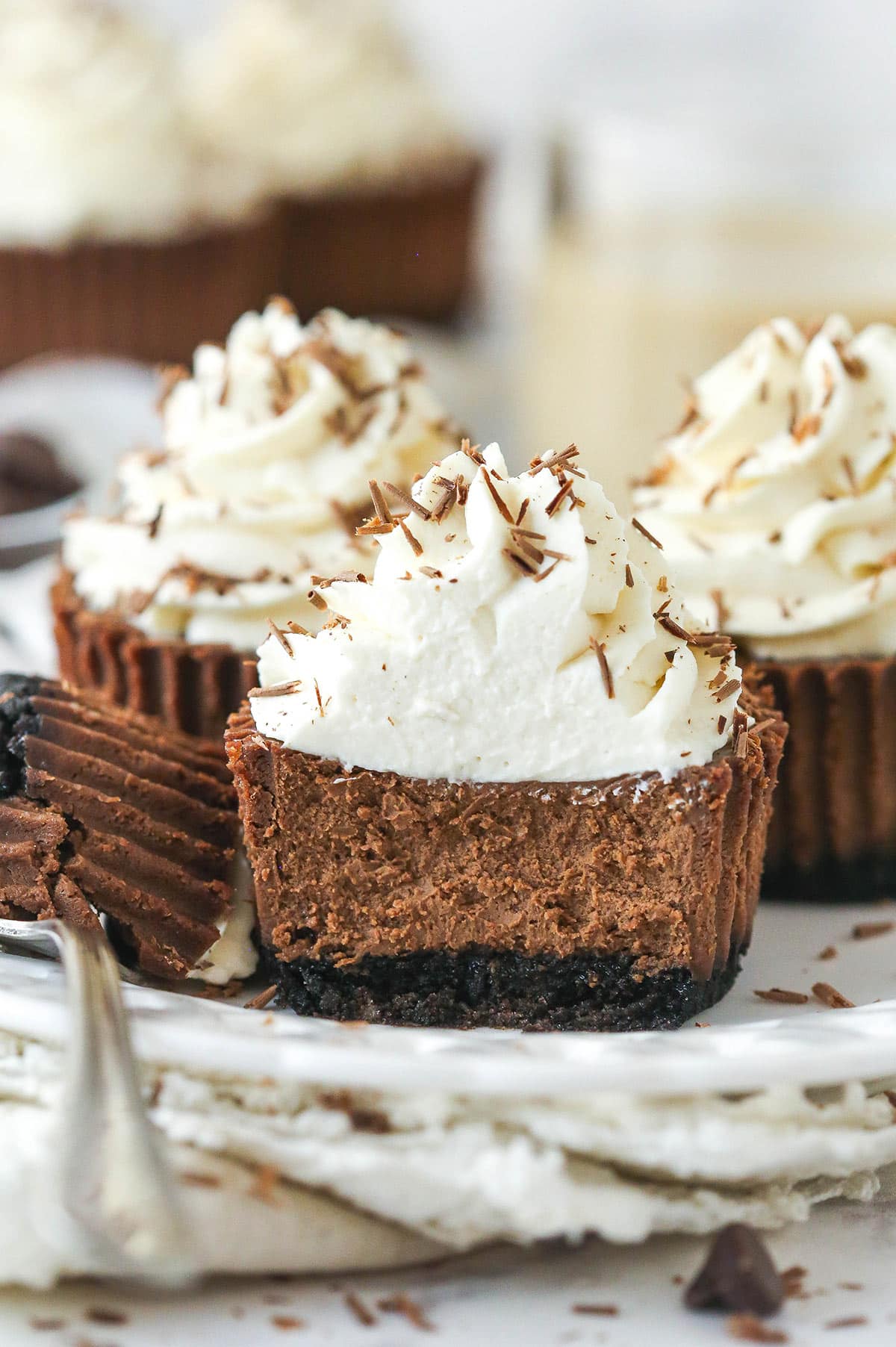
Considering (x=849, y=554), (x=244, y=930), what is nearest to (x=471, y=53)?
(x=849, y=554)

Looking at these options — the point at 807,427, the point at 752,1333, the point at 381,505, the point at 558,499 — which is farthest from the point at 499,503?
the point at 752,1333

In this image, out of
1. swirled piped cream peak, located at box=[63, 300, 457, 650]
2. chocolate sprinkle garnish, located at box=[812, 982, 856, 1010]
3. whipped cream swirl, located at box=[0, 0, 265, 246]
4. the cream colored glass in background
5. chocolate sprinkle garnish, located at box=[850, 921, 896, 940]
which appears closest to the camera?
chocolate sprinkle garnish, located at box=[812, 982, 856, 1010]

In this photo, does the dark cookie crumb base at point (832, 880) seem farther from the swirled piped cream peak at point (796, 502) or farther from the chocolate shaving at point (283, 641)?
the chocolate shaving at point (283, 641)

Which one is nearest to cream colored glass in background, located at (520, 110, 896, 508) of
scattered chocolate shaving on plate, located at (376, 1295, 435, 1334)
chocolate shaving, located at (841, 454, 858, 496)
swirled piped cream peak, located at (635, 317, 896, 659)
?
swirled piped cream peak, located at (635, 317, 896, 659)

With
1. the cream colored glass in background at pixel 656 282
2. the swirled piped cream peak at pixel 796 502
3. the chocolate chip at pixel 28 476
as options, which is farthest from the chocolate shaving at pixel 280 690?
the cream colored glass in background at pixel 656 282

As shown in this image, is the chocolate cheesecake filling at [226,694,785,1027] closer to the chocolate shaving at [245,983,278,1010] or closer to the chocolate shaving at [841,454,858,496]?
the chocolate shaving at [245,983,278,1010]

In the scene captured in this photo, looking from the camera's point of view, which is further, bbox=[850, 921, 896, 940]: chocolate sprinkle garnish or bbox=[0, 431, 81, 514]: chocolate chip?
bbox=[0, 431, 81, 514]: chocolate chip
